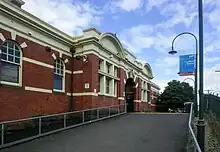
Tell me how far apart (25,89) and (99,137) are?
6.09 meters

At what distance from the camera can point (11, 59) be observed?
51.2 ft

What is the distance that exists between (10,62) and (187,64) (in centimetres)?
1186

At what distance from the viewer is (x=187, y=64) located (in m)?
19.4

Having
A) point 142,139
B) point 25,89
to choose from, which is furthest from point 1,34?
point 142,139

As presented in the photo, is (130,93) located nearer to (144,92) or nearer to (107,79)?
(144,92)

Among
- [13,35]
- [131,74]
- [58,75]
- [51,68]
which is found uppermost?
[13,35]

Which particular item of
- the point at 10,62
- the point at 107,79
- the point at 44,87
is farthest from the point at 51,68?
the point at 107,79

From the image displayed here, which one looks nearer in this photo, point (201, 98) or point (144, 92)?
point (201, 98)

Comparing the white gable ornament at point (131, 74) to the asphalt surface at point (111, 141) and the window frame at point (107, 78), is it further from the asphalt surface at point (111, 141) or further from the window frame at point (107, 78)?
the asphalt surface at point (111, 141)

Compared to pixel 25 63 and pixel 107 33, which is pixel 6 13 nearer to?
pixel 25 63

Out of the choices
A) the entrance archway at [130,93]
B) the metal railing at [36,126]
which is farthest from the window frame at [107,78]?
the entrance archway at [130,93]

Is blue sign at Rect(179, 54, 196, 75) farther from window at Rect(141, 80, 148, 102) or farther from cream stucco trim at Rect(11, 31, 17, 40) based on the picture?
window at Rect(141, 80, 148, 102)

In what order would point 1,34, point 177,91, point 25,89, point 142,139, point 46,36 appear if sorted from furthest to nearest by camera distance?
point 177,91 → point 46,36 → point 25,89 → point 1,34 → point 142,139

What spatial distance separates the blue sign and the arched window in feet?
36.6
